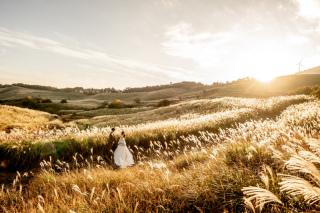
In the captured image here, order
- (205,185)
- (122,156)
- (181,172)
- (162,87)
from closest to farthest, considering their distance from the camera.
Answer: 1. (205,185)
2. (181,172)
3. (122,156)
4. (162,87)

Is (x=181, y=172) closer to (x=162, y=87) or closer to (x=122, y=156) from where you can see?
(x=122, y=156)

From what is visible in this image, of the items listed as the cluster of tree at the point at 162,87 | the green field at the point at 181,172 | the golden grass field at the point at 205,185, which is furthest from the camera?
the cluster of tree at the point at 162,87

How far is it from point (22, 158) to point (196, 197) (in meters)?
9.45

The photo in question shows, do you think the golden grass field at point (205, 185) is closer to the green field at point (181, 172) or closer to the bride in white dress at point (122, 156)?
the green field at point (181, 172)

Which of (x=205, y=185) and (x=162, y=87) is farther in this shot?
(x=162, y=87)

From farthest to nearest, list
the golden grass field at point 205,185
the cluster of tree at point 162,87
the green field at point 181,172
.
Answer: the cluster of tree at point 162,87 < the green field at point 181,172 < the golden grass field at point 205,185

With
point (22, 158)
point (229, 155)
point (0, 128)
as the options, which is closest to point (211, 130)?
point (229, 155)

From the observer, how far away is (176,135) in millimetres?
12211

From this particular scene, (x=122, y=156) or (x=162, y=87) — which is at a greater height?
(x=162, y=87)

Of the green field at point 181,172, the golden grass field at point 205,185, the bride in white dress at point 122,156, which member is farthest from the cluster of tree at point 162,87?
the golden grass field at point 205,185

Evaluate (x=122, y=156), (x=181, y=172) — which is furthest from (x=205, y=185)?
(x=122, y=156)

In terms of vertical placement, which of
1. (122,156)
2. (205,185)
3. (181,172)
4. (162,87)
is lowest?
(122,156)

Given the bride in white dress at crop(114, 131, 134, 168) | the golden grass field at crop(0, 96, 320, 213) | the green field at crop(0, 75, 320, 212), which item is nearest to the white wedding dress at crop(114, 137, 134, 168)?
the bride in white dress at crop(114, 131, 134, 168)

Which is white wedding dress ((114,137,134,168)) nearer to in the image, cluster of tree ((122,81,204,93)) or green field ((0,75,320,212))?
green field ((0,75,320,212))
